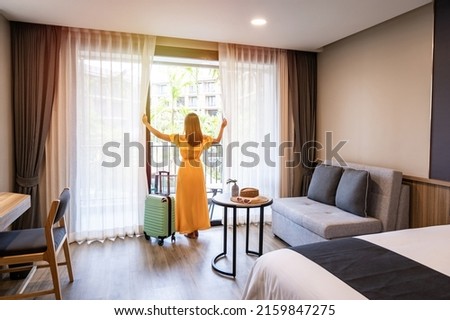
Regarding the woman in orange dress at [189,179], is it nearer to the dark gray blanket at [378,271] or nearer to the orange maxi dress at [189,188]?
the orange maxi dress at [189,188]

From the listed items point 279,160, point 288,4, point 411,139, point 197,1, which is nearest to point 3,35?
point 197,1

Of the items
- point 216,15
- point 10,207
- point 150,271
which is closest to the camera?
point 10,207

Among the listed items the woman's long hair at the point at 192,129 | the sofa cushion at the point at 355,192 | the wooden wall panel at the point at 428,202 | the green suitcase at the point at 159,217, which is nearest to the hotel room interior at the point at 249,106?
the wooden wall panel at the point at 428,202

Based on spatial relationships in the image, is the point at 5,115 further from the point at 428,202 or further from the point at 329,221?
the point at 428,202

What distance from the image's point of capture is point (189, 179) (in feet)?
11.0

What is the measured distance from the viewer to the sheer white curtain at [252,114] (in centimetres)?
380

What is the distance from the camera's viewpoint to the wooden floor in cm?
229

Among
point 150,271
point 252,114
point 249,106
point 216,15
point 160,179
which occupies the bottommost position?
point 150,271

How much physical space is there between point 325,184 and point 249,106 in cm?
140

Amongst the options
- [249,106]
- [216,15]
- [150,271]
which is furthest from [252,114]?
[150,271]

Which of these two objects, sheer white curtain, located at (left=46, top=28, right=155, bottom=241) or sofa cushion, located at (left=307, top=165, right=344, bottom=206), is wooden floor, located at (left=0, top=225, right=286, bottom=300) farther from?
sofa cushion, located at (left=307, top=165, right=344, bottom=206)

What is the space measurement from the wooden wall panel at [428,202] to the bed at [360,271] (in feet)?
2.99

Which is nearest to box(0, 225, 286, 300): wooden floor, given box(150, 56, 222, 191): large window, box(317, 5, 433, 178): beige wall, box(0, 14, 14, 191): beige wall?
box(0, 14, 14, 191): beige wall

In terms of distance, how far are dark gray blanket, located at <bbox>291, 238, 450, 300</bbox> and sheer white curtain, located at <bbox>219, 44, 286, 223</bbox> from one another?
7.63 ft
